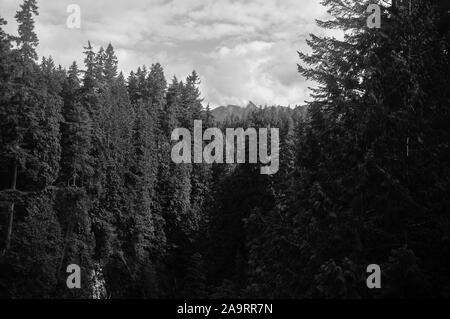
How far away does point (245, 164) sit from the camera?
3189cm

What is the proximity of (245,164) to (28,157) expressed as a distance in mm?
13500

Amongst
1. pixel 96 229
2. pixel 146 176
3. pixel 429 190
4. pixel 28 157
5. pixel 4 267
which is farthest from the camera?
pixel 146 176

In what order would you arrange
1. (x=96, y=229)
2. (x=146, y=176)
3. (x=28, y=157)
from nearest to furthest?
(x=28, y=157)
(x=96, y=229)
(x=146, y=176)

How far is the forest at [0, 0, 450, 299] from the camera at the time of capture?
1259cm

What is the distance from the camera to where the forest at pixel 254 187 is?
12.6 meters

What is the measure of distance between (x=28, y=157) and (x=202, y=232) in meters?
21.6

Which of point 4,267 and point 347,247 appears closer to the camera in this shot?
point 347,247

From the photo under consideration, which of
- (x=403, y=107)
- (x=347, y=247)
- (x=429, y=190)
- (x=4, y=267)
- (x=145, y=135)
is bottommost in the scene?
(x=4, y=267)

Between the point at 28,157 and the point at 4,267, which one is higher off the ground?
the point at 28,157

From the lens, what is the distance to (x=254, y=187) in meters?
31.2

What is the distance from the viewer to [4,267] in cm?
2680
